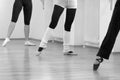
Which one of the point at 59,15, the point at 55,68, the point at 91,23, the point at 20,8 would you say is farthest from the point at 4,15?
the point at 55,68

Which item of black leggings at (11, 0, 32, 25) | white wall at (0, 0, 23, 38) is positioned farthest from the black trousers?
white wall at (0, 0, 23, 38)

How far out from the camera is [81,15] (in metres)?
5.48

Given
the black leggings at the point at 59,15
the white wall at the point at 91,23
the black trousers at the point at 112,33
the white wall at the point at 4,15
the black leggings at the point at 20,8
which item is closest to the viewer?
the black trousers at the point at 112,33

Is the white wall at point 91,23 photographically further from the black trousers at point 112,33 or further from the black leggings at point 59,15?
the black trousers at point 112,33

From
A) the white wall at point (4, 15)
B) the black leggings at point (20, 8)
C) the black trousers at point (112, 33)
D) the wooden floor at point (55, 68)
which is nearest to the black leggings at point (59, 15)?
the wooden floor at point (55, 68)

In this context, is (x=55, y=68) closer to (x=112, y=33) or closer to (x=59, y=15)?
(x=112, y=33)

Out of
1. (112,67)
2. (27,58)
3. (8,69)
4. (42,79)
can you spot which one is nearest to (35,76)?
(42,79)

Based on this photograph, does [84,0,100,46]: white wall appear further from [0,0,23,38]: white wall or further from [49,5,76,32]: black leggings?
[0,0,23,38]: white wall

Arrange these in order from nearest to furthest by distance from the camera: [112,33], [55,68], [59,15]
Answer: [112,33] → [55,68] → [59,15]

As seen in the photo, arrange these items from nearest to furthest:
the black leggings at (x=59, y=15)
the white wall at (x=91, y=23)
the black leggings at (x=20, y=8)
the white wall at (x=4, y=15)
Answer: the black leggings at (x=59, y=15) < the white wall at (x=91, y=23) < the black leggings at (x=20, y=8) < the white wall at (x=4, y=15)

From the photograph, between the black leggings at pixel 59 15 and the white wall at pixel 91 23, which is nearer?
the black leggings at pixel 59 15

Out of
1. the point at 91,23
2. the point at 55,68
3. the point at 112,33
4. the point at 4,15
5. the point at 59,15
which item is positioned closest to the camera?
the point at 112,33

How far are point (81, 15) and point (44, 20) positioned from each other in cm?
116

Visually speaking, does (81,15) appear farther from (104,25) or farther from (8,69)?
(8,69)
